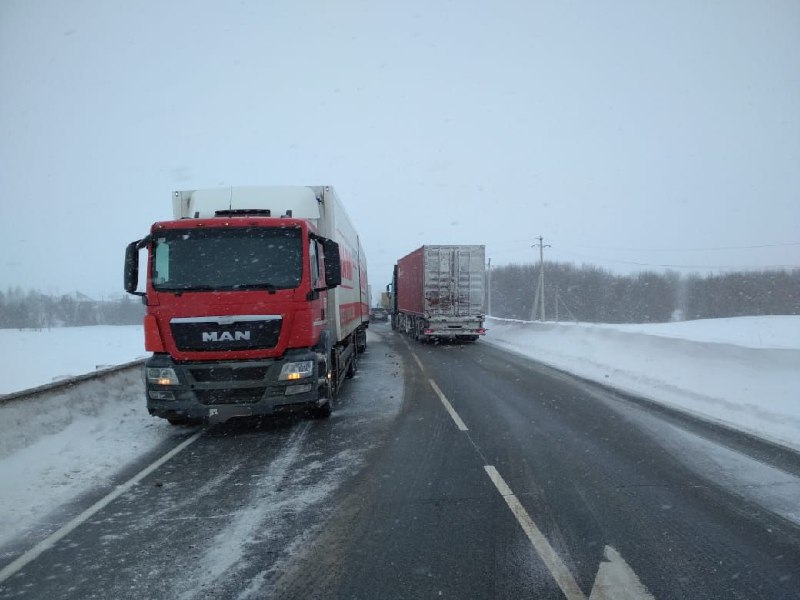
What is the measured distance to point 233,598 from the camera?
3098 millimetres

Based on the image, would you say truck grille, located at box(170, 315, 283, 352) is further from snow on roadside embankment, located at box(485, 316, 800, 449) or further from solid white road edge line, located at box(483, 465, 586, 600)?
snow on roadside embankment, located at box(485, 316, 800, 449)

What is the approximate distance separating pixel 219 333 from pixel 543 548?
484 cm

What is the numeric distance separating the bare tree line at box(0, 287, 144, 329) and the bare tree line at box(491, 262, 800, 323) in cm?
6544

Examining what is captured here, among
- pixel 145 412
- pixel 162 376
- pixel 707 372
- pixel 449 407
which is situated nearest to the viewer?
pixel 162 376

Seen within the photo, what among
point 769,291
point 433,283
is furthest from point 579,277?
point 433,283

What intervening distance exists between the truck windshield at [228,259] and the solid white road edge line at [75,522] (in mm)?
2370

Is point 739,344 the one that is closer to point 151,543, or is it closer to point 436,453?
point 436,453

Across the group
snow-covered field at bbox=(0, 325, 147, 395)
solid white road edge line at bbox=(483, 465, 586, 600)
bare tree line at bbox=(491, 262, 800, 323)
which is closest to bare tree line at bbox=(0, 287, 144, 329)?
snow-covered field at bbox=(0, 325, 147, 395)

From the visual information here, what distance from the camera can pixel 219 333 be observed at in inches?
262

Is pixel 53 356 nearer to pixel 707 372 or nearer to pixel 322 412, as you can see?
pixel 322 412

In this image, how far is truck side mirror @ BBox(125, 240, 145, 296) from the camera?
694 cm

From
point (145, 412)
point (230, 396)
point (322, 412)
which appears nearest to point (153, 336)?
point (230, 396)

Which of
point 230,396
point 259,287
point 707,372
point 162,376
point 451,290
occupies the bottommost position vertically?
point 707,372

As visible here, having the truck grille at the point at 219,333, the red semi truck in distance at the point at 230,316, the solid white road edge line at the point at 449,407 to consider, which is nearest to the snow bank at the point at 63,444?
the red semi truck in distance at the point at 230,316
